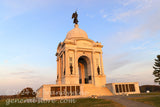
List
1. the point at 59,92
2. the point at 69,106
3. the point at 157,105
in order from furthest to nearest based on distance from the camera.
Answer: the point at 59,92
the point at 69,106
the point at 157,105

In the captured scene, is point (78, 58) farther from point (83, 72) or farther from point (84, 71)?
point (83, 72)

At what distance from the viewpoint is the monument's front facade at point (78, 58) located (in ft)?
127

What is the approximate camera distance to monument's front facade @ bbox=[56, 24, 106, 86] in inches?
1521

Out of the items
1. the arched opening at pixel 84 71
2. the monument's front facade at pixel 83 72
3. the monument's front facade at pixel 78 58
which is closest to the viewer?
the monument's front facade at pixel 83 72

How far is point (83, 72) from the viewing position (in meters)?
49.0

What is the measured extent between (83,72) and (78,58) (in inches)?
356

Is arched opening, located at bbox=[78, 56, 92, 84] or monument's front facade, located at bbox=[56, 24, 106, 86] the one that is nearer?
monument's front facade, located at bbox=[56, 24, 106, 86]

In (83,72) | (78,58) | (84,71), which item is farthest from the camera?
(83,72)

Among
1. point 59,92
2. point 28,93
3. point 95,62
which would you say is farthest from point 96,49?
point 28,93

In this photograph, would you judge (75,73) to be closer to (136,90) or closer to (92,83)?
(92,83)

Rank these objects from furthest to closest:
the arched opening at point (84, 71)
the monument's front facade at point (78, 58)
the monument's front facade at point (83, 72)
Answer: the arched opening at point (84, 71)
the monument's front facade at point (78, 58)
the monument's front facade at point (83, 72)

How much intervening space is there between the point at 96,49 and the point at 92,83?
12.4 meters

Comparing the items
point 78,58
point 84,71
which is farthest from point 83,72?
point 78,58

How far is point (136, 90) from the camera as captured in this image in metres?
34.7
